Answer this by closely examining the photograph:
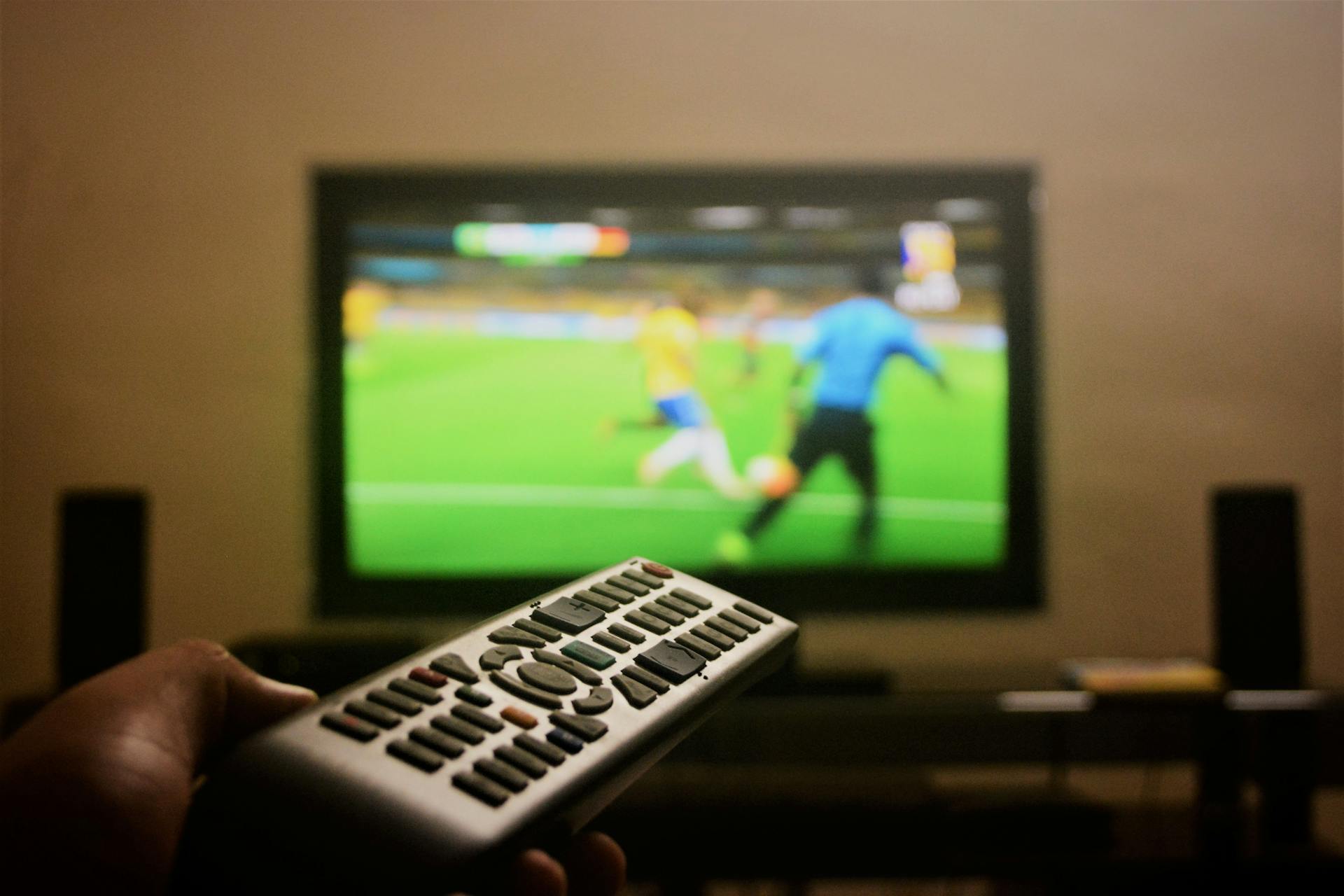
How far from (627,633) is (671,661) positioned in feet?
0.11

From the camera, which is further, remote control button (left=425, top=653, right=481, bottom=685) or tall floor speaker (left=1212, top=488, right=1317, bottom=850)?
tall floor speaker (left=1212, top=488, right=1317, bottom=850)

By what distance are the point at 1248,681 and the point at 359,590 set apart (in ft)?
4.31

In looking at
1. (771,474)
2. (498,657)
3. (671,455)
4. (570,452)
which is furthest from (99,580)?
(498,657)

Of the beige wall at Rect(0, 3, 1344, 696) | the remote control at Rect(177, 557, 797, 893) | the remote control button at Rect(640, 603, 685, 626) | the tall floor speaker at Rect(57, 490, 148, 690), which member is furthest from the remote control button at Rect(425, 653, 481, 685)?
the beige wall at Rect(0, 3, 1344, 696)

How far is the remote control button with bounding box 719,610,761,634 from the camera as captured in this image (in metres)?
0.53

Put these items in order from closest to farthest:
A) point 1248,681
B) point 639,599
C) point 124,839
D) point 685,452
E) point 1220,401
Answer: point 124,839 → point 639,599 → point 1248,681 → point 685,452 → point 1220,401

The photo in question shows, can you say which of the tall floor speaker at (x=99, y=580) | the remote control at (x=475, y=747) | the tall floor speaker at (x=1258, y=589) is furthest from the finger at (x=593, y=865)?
the tall floor speaker at (x=1258, y=589)

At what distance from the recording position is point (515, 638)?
490mm

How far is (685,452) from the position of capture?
61.4 inches

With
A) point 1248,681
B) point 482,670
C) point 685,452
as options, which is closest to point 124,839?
point 482,670

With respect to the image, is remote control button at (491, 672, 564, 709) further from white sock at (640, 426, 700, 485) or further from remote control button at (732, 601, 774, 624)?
white sock at (640, 426, 700, 485)

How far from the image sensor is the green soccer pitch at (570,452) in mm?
1552

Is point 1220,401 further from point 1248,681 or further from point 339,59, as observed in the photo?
point 339,59

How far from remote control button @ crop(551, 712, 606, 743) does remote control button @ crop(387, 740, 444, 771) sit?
0.06m
